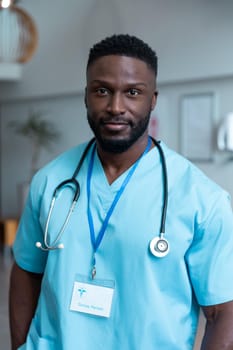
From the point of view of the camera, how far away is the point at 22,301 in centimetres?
124

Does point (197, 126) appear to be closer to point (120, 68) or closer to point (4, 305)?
point (4, 305)

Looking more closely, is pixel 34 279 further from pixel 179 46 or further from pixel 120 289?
pixel 179 46

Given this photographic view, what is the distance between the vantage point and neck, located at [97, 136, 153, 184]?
111 cm

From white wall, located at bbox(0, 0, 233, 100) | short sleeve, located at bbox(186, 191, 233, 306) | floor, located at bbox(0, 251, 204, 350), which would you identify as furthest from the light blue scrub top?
white wall, located at bbox(0, 0, 233, 100)

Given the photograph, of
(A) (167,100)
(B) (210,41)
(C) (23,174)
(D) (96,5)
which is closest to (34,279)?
(B) (210,41)

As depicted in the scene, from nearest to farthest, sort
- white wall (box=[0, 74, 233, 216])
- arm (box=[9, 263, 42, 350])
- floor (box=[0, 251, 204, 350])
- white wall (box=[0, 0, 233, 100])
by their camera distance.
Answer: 1. arm (box=[9, 263, 42, 350])
2. floor (box=[0, 251, 204, 350])
3. white wall (box=[0, 0, 233, 100])
4. white wall (box=[0, 74, 233, 216])

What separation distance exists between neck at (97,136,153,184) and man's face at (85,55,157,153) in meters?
0.05

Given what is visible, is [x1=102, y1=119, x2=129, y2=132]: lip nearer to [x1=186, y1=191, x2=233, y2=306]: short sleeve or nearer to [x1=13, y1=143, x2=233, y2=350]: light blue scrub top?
[x1=13, y1=143, x2=233, y2=350]: light blue scrub top

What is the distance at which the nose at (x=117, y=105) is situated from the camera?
1011mm

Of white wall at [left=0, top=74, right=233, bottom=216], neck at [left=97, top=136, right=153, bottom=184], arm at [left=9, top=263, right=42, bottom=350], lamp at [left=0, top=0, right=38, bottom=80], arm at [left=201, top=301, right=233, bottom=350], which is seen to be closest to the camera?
arm at [left=201, top=301, right=233, bottom=350]

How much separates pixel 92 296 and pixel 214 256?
0.26 m

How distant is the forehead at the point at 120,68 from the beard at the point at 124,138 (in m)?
0.08

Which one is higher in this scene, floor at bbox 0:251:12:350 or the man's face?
the man's face

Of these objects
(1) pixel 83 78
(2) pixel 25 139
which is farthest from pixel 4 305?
(2) pixel 25 139
